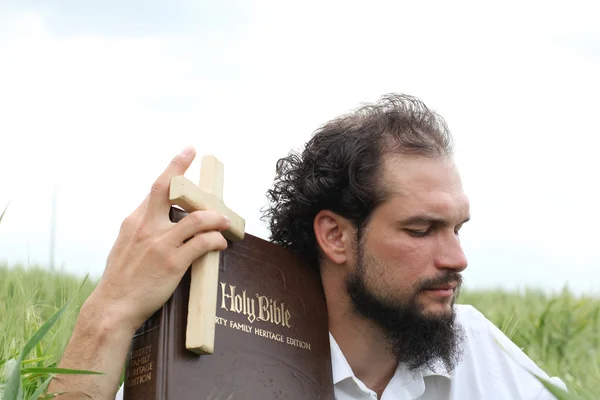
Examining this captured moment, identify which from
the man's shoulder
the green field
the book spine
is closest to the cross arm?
the book spine

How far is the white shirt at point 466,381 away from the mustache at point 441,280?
29 cm

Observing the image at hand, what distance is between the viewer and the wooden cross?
2.59 metres

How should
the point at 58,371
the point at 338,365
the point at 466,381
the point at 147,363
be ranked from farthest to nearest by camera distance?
the point at 466,381
the point at 338,365
the point at 147,363
the point at 58,371

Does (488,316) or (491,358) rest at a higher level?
(488,316)

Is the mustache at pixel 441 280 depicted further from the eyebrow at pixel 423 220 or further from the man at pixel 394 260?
the eyebrow at pixel 423 220

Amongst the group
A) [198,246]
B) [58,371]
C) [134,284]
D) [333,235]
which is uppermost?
[333,235]

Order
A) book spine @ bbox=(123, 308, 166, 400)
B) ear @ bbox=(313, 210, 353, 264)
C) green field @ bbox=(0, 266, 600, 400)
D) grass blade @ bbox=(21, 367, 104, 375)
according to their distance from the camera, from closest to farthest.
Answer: grass blade @ bbox=(21, 367, 104, 375)
book spine @ bbox=(123, 308, 166, 400)
green field @ bbox=(0, 266, 600, 400)
ear @ bbox=(313, 210, 353, 264)

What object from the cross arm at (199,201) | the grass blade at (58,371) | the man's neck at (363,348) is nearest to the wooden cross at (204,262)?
the cross arm at (199,201)

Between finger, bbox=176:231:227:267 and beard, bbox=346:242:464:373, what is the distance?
3.21 ft

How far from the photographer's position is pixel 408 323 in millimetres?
3502

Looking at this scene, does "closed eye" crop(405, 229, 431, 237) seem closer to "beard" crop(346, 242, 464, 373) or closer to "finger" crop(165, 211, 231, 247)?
"beard" crop(346, 242, 464, 373)

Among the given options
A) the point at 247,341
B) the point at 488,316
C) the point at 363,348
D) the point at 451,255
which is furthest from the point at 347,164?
the point at 488,316

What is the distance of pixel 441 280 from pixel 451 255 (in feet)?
0.38

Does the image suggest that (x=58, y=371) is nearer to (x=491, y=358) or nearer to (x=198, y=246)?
(x=198, y=246)
